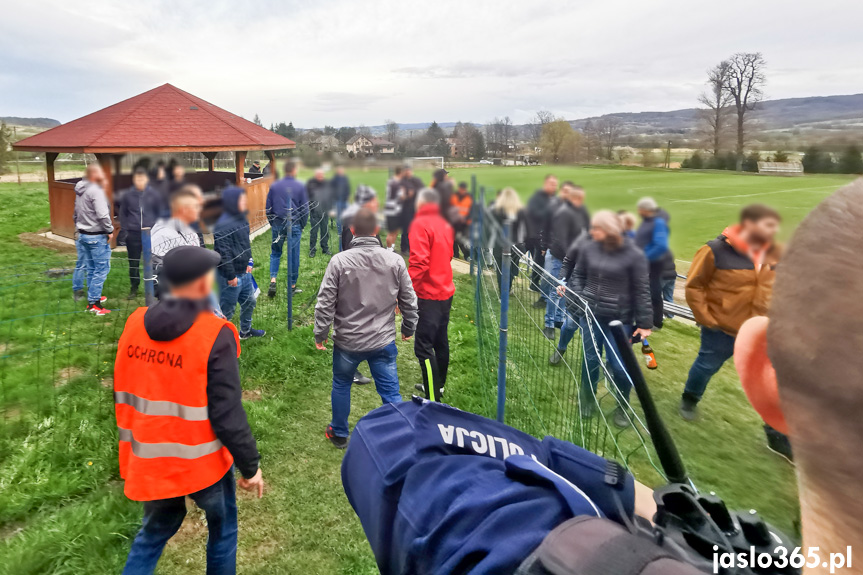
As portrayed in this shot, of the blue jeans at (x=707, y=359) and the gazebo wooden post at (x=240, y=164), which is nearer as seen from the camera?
the blue jeans at (x=707, y=359)

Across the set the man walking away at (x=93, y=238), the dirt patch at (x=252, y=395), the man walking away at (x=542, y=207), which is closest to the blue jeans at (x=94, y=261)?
the man walking away at (x=93, y=238)

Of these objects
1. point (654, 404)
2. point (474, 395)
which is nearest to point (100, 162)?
point (654, 404)

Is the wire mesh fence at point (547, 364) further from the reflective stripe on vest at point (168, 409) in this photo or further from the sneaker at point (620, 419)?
the reflective stripe on vest at point (168, 409)

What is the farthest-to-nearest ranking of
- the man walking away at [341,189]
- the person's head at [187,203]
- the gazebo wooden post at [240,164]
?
the gazebo wooden post at [240,164], the person's head at [187,203], the man walking away at [341,189]

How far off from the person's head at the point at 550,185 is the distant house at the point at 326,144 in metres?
0.85

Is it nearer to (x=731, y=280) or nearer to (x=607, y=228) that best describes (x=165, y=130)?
(x=607, y=228)

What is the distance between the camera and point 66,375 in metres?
4.83

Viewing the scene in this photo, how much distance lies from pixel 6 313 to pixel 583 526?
26.5ft

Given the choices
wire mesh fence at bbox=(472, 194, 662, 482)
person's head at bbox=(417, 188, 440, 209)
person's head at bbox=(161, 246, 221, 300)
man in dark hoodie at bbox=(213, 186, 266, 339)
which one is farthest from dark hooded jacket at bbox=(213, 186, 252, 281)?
person's head at bbox=(417, 188, 440, 209)

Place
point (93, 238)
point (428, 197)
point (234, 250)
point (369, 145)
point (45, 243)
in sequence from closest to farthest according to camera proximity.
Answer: point (369, 145) < point (428, 197) < point (234, 250) < point (93, 238) < point (45, 243)

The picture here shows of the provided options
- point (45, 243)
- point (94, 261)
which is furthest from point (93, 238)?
point (45, 243)

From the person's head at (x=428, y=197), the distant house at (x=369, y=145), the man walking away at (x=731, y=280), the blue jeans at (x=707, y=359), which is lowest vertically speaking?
the blue jeans at (x=707, y=359)

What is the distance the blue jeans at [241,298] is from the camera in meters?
5.09

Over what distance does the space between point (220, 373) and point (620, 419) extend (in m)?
1.85
